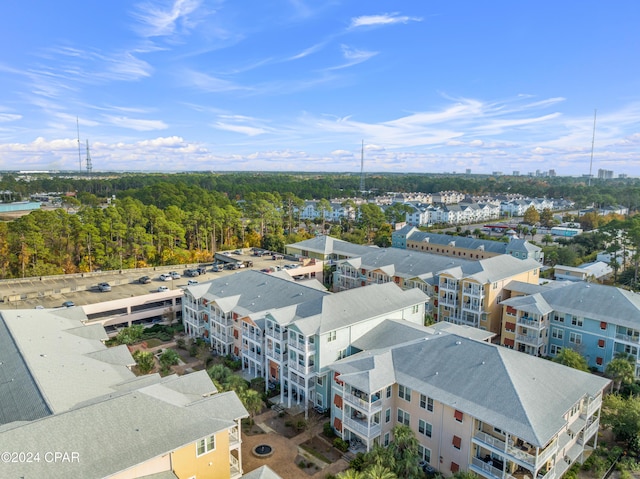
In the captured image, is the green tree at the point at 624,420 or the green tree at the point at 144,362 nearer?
the green tree at the point at 624,420

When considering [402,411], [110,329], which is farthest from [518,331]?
[110,329]

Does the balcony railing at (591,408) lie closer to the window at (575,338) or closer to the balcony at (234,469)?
the window at (575,338)

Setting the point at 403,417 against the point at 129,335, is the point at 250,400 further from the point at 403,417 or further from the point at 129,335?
the point at 129,335

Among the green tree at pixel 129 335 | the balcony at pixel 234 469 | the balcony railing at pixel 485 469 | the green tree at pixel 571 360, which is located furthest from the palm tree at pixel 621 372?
the green tree at pixel 129 335

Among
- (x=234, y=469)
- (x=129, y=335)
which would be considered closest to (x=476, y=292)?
(x=234, y=469)

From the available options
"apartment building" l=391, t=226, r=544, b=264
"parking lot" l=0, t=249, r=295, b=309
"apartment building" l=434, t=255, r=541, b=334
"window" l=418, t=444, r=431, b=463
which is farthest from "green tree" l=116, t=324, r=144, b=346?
"apartment building" l=391, t=226, r=544, b=264

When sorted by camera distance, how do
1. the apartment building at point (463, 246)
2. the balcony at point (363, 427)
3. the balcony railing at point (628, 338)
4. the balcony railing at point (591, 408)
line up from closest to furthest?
the balcony railing at point (591, 408) → the balcony at point (363, 427) → the balcony railing at point (628, 338) → the apartment building at point (463, 246)

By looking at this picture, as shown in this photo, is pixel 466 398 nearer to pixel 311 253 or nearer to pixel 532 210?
pixel 311 253
